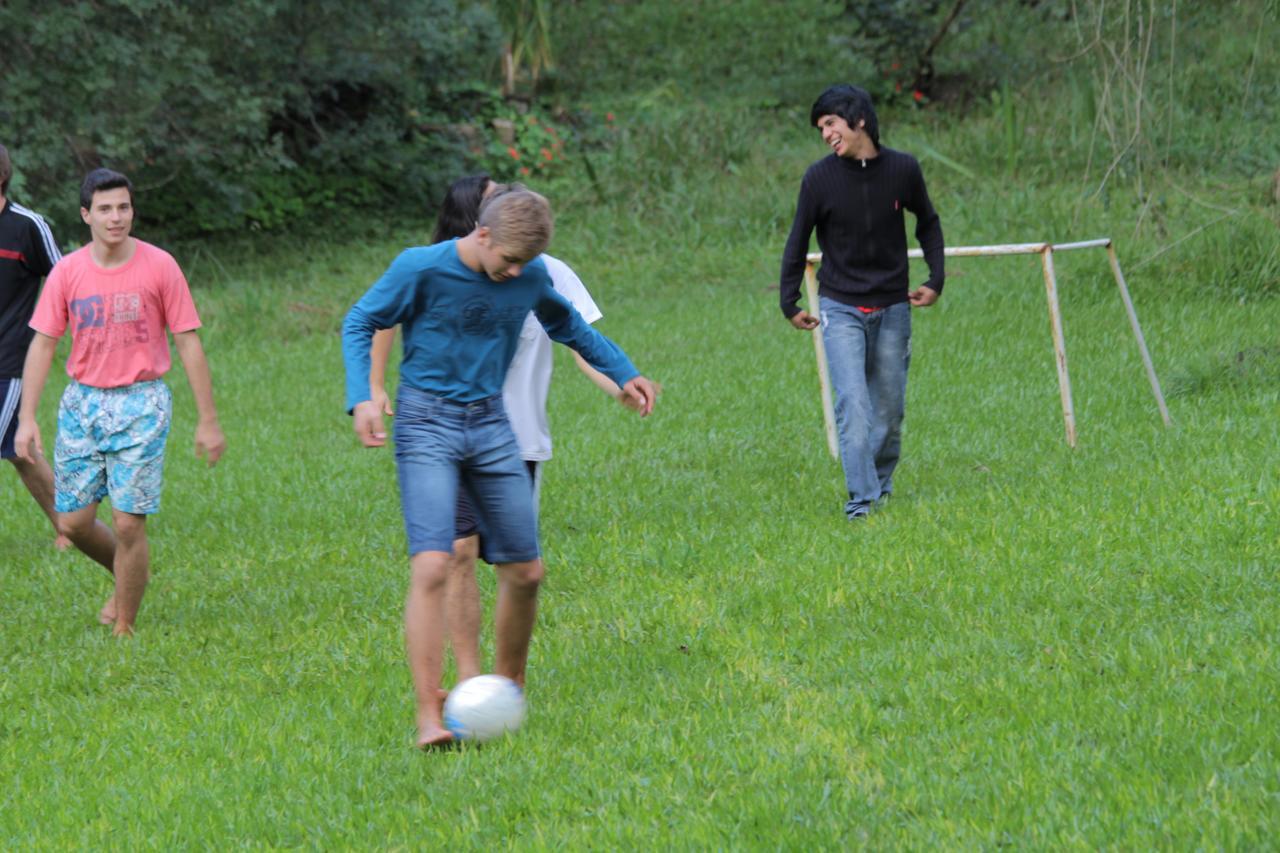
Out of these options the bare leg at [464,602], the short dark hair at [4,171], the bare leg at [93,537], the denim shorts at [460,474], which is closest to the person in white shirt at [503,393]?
the bare leg at [464,602]

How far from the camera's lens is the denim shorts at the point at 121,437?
6.53m

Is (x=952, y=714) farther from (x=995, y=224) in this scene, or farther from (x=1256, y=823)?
(x=995, y=224)

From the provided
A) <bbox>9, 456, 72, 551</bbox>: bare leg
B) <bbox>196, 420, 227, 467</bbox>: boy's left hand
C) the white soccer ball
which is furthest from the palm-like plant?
the white soccer ball

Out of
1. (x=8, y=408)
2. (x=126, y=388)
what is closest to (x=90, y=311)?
(x=126, y=388)

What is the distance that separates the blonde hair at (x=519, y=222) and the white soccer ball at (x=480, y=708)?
51.2 inches

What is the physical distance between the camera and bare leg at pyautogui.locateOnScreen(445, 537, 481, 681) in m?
5.49

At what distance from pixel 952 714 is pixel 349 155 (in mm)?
19504

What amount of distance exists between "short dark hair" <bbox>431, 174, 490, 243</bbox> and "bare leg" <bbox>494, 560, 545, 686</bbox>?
47.9 inches

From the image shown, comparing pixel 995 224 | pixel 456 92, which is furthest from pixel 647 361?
pixel 456 92

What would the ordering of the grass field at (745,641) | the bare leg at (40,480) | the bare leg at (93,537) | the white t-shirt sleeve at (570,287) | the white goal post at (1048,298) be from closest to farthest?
the grass field at (745,641), the white t-shirt sleeve at (570,287), the bare leg at (93,537), the bare leg at (40,480), the white goal post at (1048,298)

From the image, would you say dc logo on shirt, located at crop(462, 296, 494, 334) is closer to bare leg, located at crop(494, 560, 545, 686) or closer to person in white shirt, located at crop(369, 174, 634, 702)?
person in white shirt, located at crop(369, 174, 634, 702)

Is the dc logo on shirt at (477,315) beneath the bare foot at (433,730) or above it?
above

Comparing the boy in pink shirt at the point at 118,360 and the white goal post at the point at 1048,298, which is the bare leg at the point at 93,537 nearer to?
the boy in pink shirt at the point at 118,360

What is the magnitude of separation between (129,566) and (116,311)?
106 cm
